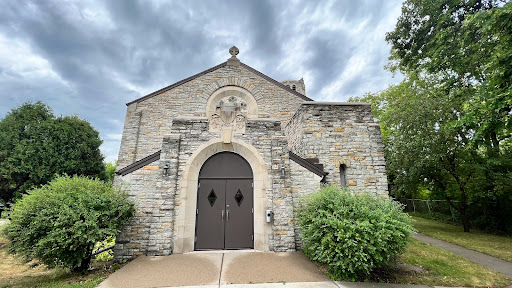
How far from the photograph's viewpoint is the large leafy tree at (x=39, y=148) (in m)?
13.8

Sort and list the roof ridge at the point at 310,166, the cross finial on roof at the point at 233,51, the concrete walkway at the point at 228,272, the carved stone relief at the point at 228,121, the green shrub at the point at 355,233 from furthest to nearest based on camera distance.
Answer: the cross finial on roof at the point at 233,51 → the carved stone relief at the point at 228,121 → the roof ridge at the point at 310,166 → the green shrub at the point at 355,233 → the concrete walkway at the point at 228,272

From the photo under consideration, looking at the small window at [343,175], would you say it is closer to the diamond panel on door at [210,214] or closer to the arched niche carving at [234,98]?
the diamond panel on door at [210,214]

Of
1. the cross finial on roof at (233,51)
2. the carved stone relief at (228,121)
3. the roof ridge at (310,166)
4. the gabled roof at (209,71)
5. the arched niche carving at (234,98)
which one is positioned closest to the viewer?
the roof ridge at (310,166)

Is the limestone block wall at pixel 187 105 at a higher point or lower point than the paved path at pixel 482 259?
higher

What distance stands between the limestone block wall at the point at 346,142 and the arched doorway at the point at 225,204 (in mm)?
2812

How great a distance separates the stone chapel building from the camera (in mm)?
6332

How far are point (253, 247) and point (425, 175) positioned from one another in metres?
12.2

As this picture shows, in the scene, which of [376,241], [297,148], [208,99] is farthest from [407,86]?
[376,241]

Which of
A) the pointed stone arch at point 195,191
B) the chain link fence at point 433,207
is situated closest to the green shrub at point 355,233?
the pointed stone arch at point 195,191

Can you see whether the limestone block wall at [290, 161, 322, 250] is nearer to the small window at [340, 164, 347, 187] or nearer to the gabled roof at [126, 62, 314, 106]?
the small window at [340, 164, 347, 187]

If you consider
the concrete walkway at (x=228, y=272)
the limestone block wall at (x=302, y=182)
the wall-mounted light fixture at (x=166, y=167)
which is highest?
the wall-mounted light fixture at (x=166, y=167)

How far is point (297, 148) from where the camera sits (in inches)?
364

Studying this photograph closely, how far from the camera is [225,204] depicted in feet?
22.2

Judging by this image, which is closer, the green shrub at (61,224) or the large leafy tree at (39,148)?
the green shrub at (61,224)
